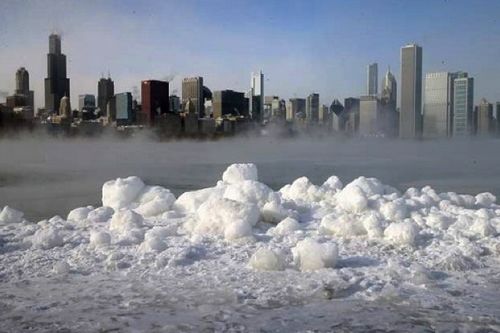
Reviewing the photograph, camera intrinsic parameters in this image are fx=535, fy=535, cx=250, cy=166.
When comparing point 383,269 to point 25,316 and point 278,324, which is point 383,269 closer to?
point 278,324

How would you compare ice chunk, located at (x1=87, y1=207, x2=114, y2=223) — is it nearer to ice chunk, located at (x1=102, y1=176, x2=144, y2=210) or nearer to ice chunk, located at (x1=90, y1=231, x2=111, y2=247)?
ice chunk, located at (x1=102, y1=176, x2=144, y2=210)

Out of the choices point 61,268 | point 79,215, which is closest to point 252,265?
point 61,268

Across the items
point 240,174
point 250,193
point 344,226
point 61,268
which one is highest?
point 240,174

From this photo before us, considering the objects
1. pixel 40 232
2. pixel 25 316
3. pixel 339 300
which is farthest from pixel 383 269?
pixel 40 232

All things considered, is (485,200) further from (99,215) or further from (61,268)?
(61,268)

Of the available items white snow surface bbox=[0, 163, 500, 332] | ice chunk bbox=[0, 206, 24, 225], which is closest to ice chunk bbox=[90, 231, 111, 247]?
white snow surface bbox=[0, 163, 500, 332]

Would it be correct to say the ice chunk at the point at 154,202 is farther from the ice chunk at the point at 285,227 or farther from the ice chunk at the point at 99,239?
the ice chunk at the point at 285,227
